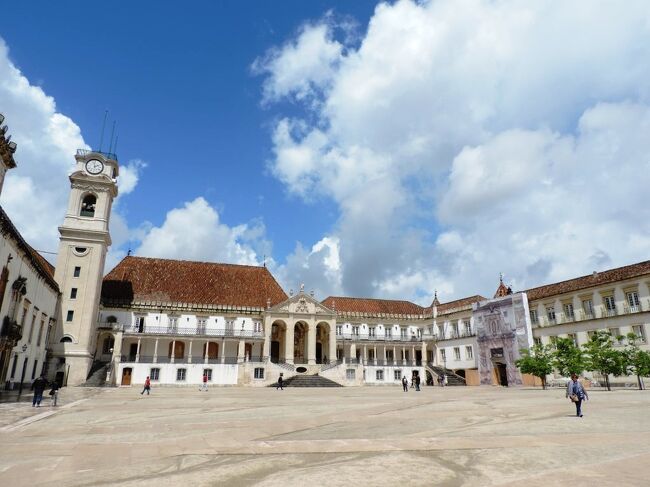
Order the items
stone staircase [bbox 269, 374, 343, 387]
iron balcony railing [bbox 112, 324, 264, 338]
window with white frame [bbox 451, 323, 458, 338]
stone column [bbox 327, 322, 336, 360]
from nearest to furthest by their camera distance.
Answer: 1. stone staircase [bbox 269, 374, 343, 387]
2. iron balcony railing [bbox 112, 324, 264, 338]
3. stone column [bbox 327, 322, 336, 360]
4. window with white frame [bbox 451, 323, 458, 338]

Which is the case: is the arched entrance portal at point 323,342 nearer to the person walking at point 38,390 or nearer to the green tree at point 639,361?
the green tree at point 639,361

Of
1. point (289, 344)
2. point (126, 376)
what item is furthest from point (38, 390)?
point (289, 344)

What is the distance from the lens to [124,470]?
714 cm

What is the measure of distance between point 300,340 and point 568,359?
29.6 m

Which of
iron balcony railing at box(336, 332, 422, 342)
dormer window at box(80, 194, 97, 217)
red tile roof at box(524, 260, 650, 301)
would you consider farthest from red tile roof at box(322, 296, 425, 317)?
dormer window at box(80, 194, 97, 217)

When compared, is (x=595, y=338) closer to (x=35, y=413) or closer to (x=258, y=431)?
(x=258, y=431)

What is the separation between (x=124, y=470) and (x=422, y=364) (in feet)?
165

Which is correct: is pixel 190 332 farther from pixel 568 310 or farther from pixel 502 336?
pixel 568 310

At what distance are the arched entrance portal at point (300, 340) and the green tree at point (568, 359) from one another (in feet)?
86.1

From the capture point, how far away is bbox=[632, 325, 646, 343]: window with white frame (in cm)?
3534

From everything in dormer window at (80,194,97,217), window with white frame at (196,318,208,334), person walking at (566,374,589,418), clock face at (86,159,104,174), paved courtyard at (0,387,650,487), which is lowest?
paved courtyard at (0,387,650,487)

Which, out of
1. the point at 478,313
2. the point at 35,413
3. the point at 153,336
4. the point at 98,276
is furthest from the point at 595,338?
the point at 98,276

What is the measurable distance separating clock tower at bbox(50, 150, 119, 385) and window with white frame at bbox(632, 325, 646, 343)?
45.7m

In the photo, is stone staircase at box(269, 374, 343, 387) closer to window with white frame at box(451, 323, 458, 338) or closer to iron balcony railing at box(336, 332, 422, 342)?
iron balcony railing at box(336, 332, 422, 342)
